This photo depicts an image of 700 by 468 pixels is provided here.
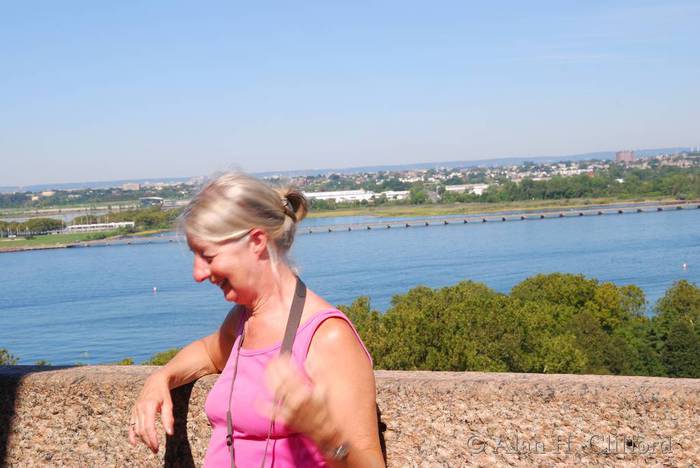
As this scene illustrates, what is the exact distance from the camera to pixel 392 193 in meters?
153

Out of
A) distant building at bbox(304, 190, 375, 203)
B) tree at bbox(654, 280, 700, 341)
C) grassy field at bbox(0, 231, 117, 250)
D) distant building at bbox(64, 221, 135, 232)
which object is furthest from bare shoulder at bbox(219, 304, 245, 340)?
distant building at bbox(304, 190, 375, 203)

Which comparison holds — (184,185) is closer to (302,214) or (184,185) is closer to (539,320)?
(302,214)

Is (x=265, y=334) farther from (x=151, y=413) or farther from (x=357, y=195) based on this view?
(x=357, y=195)

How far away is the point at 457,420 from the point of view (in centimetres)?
274

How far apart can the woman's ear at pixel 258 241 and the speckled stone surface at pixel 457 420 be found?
3.04ft

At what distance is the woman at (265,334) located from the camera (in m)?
1.84

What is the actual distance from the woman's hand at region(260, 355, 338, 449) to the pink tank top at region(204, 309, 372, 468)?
0.39 meters

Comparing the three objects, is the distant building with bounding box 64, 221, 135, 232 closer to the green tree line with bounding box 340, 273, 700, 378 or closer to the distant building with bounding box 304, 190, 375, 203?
the distant building with bounding box 304, 190, 375, 203

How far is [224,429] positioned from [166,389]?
0.49 meters

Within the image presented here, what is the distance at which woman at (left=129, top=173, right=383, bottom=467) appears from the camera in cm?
184

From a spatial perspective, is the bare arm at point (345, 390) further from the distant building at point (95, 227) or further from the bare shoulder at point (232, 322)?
the distant building at point (95, 227)

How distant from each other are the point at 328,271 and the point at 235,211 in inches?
2845

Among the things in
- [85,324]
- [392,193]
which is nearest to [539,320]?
[85,324]

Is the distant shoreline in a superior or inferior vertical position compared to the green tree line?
inferior
